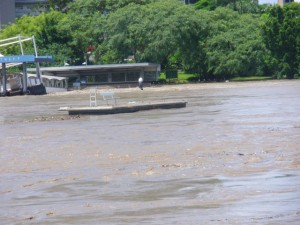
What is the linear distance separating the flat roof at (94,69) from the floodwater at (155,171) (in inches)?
1812

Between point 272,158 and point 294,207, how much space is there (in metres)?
6.50

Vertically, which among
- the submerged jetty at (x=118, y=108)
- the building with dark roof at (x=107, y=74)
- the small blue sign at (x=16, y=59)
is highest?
the small blue sign at (x=16, y=59)

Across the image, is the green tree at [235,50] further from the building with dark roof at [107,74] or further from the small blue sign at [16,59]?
the small blue sign at [16,59]

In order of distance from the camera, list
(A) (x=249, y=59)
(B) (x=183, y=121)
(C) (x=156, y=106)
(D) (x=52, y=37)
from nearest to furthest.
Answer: (B) (x=183, y=121) < (C) (x=156, y=106) < (A) (x=249, y=59) < (D) (x=52, y=37)

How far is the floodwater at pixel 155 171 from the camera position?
41.5ft

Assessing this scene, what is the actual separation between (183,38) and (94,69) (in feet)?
31.8

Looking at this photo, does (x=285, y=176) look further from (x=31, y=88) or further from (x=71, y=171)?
(x=31, y=88)

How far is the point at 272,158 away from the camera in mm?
18672

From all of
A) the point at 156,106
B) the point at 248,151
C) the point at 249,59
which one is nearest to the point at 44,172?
the point at 248,151

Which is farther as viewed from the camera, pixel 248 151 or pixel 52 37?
pixel 52 37

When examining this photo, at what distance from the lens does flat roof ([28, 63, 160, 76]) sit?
79688 mm

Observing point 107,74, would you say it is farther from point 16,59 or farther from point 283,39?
point 283,39

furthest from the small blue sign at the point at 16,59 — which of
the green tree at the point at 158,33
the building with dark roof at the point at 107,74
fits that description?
the green tree at the point at 158,33

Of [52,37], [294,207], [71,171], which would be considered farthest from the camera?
[52,37]
